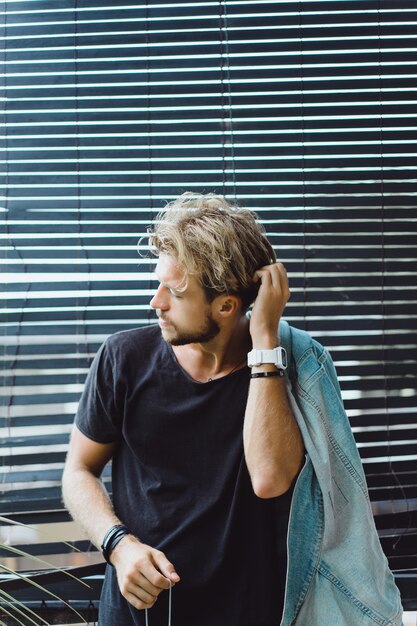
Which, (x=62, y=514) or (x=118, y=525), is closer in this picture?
(x=118, y=525)

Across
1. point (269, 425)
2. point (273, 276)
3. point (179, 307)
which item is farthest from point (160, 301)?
point (269, 425)

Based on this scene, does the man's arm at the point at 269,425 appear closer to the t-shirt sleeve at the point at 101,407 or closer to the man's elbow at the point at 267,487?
the man's elbow at the point at 267,487

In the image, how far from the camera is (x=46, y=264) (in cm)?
182

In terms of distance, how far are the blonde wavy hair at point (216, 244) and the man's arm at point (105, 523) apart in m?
0.48

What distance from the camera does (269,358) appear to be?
4.78 ft

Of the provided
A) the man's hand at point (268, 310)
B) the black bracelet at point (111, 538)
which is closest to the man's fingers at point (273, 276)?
the man's hand at point (268, 310)

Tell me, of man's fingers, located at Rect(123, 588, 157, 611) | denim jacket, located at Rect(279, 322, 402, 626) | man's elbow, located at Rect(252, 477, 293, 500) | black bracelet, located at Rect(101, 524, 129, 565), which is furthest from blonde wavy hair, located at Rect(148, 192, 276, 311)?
man's fingers, located at Rect(123, 588, 157, 611)

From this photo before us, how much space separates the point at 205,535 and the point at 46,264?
2.82 feet

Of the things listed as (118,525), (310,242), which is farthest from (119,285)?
(118,525)

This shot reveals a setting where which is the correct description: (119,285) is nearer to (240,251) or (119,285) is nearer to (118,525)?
(240,251)

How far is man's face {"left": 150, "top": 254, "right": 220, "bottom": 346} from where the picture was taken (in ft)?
4.93

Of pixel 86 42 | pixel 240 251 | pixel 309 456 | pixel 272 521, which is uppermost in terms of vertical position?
pixel 86 42

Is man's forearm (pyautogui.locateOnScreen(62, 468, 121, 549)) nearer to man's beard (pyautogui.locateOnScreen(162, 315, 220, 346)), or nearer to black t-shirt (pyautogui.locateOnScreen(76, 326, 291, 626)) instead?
black t-shirt (pyautogui.locateOnScreen(76, 326, 291, 626))

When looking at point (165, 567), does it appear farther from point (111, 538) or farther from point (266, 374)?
point (266, 374)
